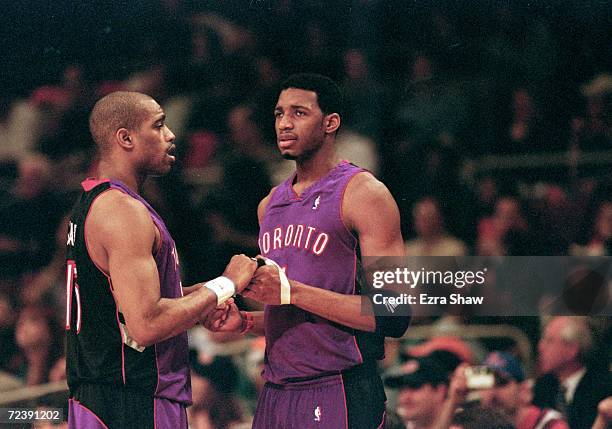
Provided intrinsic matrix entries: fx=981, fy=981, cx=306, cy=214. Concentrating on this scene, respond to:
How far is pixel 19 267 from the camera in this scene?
17.7 ft

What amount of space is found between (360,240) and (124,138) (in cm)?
Answer: 99

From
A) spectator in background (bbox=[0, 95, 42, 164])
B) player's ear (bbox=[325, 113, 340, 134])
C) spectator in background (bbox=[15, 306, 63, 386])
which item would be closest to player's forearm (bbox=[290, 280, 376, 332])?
player's ear (bbox=[325, 113, 340, 134])

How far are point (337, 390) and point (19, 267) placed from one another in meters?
2.38

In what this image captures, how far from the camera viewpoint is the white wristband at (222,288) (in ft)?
11.4

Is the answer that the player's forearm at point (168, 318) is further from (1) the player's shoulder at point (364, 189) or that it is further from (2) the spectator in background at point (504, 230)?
(2) the spectator in background at point (504, 230)

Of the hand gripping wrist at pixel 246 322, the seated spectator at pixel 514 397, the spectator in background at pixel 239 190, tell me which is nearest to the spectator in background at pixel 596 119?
the seated spectator at pixel 514 397

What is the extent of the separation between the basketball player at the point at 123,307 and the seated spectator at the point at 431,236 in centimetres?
159

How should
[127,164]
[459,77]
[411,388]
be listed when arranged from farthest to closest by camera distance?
[459,77] → [411,388] → [127,164]

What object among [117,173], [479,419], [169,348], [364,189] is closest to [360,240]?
[364,189]

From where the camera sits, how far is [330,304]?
3709mm

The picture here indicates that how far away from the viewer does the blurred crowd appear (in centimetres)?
502

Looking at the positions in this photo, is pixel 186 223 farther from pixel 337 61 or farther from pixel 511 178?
pixel 511 178

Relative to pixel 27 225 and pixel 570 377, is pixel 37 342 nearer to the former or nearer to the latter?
pixel 27 225

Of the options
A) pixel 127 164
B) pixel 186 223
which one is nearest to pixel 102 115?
pixel 127 164
